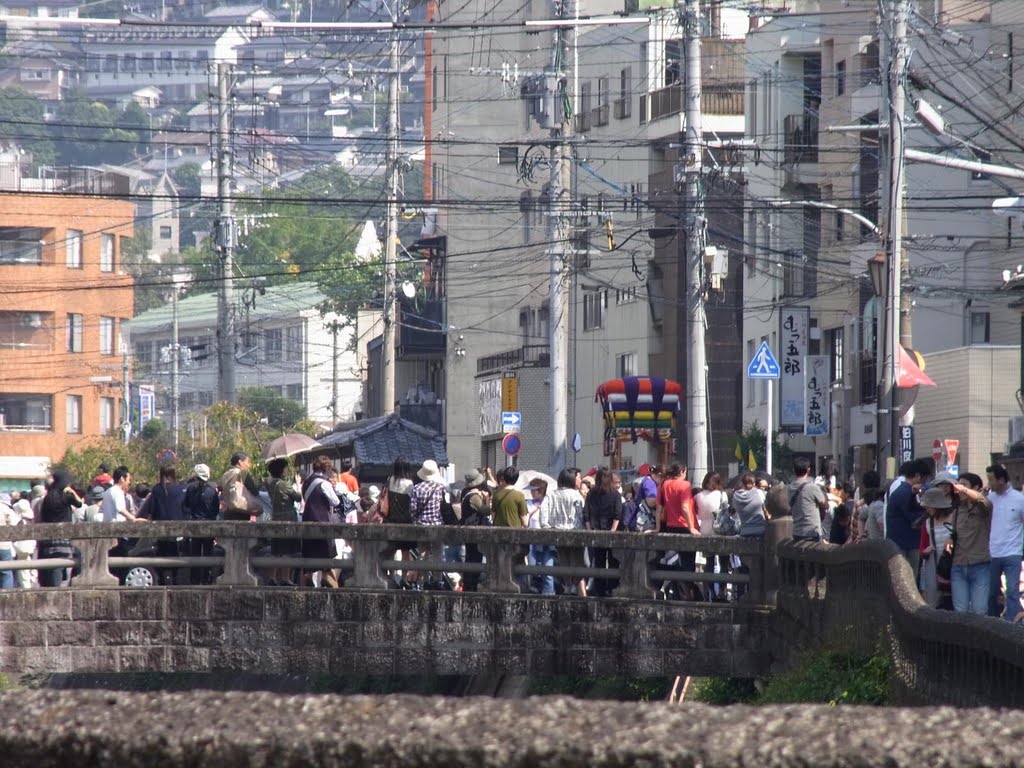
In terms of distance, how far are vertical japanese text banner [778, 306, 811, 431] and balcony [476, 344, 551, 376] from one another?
19114 mm

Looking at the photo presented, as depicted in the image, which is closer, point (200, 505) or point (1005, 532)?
point (1005, 532)

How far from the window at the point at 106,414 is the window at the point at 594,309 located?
28.6m

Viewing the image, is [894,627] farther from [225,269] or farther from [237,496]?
[225,269]

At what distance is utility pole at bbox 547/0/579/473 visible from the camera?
3772 centimetres

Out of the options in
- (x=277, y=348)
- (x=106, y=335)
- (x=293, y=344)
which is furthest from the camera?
(x=277, y=348)

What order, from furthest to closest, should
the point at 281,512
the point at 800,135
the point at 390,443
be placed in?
the point at 800,135 → the point at 390,443 → the point at 281,512

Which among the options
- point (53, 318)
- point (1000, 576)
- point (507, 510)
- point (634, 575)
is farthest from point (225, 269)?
point (1000, 576)

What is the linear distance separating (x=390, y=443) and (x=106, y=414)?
4819cm

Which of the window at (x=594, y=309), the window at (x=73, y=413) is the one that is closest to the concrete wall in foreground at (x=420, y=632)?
the window at (x=594, y=309)

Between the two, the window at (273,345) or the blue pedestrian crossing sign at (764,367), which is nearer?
the blue pedestrian crossing sign at (764,367)

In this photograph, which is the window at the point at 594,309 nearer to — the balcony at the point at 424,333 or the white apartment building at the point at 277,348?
the balcony at the point at 424,333

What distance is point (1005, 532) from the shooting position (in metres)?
16.1

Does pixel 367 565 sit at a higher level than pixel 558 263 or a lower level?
lower

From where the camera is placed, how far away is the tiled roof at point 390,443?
133 ft
